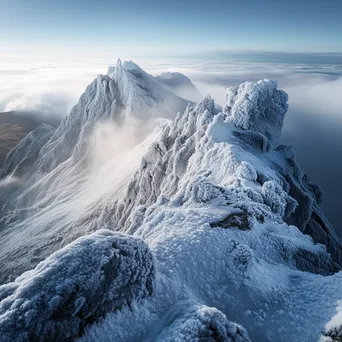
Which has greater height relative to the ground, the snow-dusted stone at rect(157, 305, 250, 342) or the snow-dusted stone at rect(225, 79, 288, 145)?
the snow-dusted stone at rect(225, 79, 288, 145)

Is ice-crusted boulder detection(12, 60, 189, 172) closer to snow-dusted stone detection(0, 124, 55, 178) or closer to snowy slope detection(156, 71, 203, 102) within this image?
snow-dusted stone detection(0, 124, 55, 178)

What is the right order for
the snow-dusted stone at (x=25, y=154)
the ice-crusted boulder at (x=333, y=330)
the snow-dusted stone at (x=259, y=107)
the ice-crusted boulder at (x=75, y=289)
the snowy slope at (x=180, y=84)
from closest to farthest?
1. the ice-crusted boulder at (x=75, y=289)
2. the ice-crusted boulder at (x=333, y=330)
3. the snow-dusted stone at (x=259, y=107)
4. the snow-dusted stone at (x=25, y=154)
5. the snowy slope at (x=180, y=84)

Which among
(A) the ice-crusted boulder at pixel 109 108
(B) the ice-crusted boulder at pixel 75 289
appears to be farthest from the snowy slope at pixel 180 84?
(B) the ice-crusted boulder at pixel 75 289

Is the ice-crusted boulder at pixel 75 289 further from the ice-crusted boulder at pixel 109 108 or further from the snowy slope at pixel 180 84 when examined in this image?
the snowy slope at pixel 180 84

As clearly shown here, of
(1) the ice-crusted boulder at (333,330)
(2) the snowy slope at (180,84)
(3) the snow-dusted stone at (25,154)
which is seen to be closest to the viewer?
(1) the ice-crusted boulder at (333,330)

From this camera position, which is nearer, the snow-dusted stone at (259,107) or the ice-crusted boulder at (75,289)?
the ice-crusted boulder at (75,289)

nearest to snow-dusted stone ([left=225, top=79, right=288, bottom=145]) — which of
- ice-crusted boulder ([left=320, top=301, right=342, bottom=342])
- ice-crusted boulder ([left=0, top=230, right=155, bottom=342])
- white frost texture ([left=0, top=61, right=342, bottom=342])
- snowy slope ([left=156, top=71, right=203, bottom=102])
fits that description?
white frost texture ([left=0, top=61, right=342, bottom=342])
